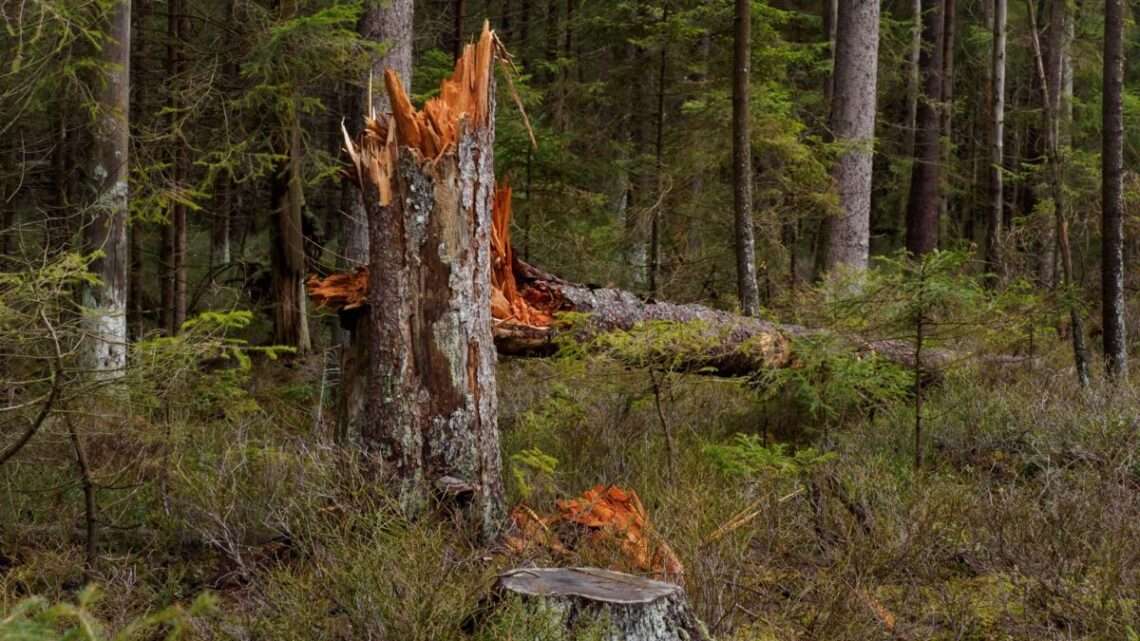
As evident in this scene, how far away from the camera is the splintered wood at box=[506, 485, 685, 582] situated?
4.89m

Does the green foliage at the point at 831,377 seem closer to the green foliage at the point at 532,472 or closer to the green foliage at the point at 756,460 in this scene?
the green foliage at the point at 756,460

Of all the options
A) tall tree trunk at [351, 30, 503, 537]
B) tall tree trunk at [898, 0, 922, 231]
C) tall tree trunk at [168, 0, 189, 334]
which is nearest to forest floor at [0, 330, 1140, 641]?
tall tree trunk at [351, 30, 503, 537]

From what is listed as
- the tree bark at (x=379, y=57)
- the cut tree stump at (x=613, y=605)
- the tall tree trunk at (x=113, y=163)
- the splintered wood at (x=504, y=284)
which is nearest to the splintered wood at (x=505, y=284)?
the splintered wood at (x=504, y=284)

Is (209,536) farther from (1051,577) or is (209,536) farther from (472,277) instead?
(1051,577)

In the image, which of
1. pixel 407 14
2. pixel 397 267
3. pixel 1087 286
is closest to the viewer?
pixel 397 267

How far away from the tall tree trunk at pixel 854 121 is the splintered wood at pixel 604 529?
24.7 feet

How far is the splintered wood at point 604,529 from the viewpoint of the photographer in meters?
4.89

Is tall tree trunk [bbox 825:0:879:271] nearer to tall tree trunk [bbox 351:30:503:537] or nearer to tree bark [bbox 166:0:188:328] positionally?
tree bark [bbox 166:0:188:328]

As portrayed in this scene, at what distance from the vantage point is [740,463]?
245 inches

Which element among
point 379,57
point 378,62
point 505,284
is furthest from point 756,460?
point 378,62

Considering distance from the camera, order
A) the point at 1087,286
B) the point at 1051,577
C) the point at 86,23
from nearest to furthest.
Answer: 1. the point at 1051,577
2. the point at 86,23
3. the point at 1087,286

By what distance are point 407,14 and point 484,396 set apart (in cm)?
607

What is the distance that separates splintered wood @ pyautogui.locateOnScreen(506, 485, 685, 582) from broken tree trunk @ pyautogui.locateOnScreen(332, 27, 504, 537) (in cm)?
26

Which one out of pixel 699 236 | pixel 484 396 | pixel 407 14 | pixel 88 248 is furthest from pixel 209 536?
pixel 699 236
